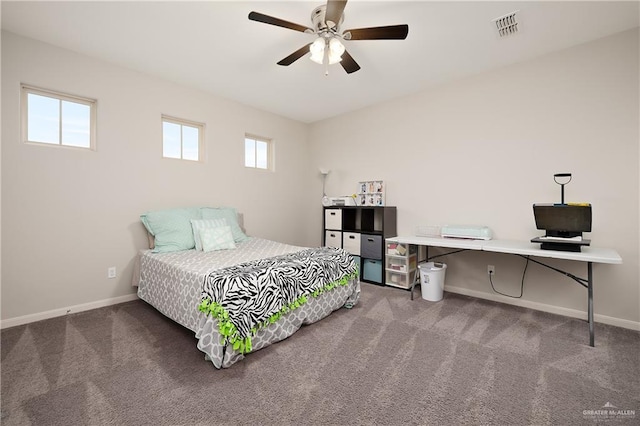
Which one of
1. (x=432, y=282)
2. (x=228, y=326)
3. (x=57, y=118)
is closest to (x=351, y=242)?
(x=432, y=282)

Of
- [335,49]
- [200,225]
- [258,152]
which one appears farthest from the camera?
[258,152]

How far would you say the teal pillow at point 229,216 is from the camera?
3.37 meters

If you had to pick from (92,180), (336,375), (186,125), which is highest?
(186,125)

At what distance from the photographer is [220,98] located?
150 inches

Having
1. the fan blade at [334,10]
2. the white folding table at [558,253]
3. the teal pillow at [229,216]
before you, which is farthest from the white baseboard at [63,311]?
the fan blade at [334,10]

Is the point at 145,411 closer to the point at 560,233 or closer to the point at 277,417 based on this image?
the point at 277,417

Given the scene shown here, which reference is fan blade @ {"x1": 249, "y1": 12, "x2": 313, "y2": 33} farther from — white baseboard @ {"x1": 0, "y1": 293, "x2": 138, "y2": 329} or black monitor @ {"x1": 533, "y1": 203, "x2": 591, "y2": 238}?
white baseboard @ {"x1": 0, "y1": 293, "x2": 138, "y2": 329}

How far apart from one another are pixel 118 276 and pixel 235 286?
6.52 feet

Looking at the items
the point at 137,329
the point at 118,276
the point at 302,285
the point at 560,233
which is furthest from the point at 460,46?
the point at 118,276

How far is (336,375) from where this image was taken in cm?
171

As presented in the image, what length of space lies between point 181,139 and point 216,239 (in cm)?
151

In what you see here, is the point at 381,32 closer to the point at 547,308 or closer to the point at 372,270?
the point at 372,270

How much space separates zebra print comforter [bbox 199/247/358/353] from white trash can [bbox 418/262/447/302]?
1122mm

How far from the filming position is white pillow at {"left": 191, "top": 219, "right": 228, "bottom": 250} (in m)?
2.99
